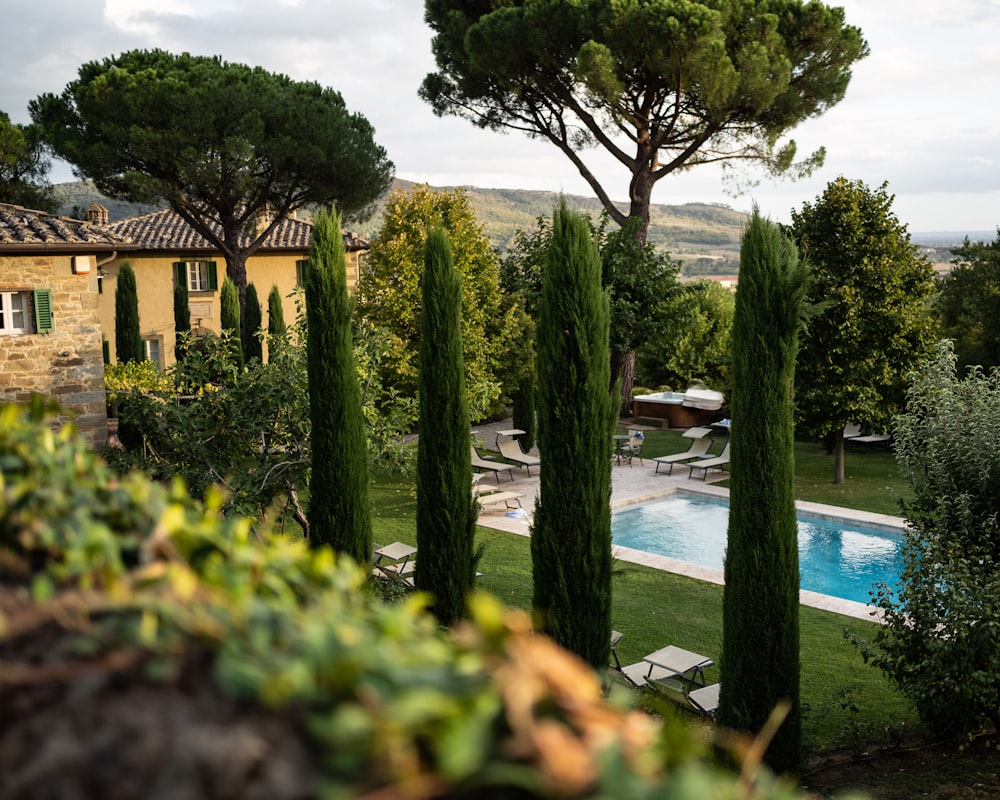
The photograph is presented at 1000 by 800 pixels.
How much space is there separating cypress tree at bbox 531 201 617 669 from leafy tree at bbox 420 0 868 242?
16.1 m

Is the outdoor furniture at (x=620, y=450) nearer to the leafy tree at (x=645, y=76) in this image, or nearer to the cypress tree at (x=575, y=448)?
the leafy tree at (x=645, y=76)

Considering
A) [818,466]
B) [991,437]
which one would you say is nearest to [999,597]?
[991,437]

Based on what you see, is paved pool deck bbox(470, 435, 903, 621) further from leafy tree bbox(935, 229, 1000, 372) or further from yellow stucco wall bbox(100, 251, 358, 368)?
yellow stucco wall bbox(100, 251, 358, 368)

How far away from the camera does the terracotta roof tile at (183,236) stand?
32656mm

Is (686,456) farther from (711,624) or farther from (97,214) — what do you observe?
(97,214)

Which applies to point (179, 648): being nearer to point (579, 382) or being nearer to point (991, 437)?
point (579, 382)

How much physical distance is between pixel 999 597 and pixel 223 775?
319 inches

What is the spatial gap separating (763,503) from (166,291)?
2943 centimetres

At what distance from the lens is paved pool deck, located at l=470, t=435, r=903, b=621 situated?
13.0 metres

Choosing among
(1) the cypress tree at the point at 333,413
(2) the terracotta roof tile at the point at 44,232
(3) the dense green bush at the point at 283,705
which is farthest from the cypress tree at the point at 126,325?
(3) the dense green bush at the point at 283,705

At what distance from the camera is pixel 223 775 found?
2.84 feet

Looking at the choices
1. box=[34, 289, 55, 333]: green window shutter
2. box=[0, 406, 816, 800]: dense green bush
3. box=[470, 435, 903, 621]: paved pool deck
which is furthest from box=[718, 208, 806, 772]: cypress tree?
box=[34, 289, 55, 333]: green window shutter

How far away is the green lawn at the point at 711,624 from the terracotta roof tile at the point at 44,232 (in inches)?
261

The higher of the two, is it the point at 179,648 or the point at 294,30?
the point at 294,30
